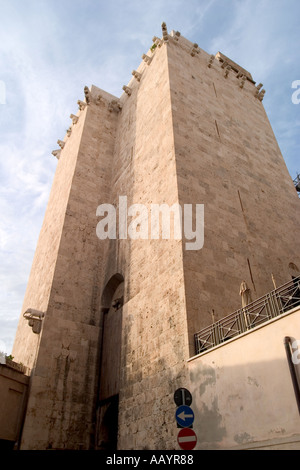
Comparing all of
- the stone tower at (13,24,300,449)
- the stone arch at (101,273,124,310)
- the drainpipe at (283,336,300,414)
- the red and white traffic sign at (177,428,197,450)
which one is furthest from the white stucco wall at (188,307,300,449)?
the stone arch at (101,273,124,310)

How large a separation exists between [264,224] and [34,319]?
9139 mm

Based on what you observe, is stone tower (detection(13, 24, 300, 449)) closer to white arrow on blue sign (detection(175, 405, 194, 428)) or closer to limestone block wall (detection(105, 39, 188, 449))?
limestone block wall (detection(105, 39, 188, 449))

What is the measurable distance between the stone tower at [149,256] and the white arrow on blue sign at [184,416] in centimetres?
301

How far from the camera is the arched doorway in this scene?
12203 mm

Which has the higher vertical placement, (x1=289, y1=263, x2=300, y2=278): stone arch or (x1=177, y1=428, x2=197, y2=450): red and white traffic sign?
(x1=289, y1=263, x2=300, y2=278): stone arch

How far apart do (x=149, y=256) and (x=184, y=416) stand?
6905 mm

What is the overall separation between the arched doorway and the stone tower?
5 cm

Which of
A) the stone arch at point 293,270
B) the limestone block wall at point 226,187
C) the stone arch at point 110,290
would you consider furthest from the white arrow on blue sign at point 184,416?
the stone arch at point 110,290

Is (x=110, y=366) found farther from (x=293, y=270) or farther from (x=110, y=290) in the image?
(x=293, y=270)

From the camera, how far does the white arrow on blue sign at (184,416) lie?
556 cm

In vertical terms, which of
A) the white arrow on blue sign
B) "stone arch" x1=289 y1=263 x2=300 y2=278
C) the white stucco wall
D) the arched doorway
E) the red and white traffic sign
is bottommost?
the red and white traffic sign

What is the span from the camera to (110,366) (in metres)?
12.9

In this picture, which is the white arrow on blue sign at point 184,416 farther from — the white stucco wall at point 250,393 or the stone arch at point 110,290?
the stone arch at point 110,290

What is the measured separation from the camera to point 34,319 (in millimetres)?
13109
